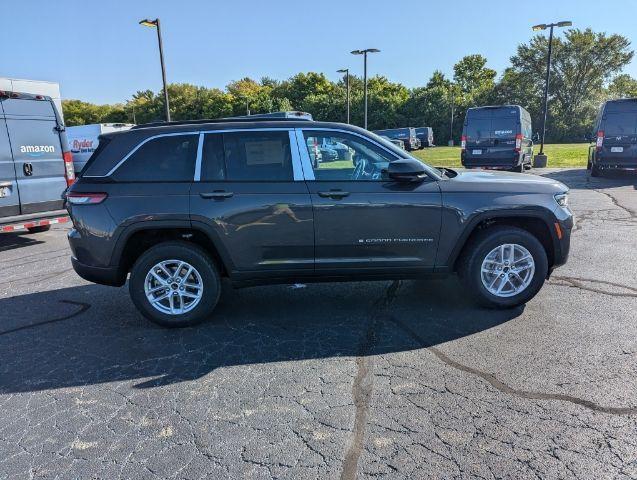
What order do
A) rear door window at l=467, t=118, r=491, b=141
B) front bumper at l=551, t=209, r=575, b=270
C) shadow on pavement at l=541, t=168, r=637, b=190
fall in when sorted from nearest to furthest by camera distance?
front bumper at l=551, t=209, r=575, b=270, shadow on pavement at l=541, t=168, r=637, b=190, rear door window at l=467, t=118, r=491, b=141

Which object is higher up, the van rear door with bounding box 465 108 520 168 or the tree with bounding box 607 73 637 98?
the tree with bounding box 607 73 637 98

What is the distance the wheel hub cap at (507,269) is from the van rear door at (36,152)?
7.17 metres

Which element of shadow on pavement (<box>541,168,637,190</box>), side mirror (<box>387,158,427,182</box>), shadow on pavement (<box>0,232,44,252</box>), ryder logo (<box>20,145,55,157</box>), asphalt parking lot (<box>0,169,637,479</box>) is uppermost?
ryder logo (<box>20,145,55,157</box>)

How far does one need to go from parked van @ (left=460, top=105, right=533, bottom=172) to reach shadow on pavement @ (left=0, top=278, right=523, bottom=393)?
470 inches

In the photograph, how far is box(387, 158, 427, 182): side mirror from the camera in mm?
4180

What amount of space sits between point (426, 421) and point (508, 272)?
216cm

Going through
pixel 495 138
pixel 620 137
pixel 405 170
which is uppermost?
pixel 495 138

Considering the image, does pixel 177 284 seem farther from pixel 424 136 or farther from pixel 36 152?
pixel 424 136

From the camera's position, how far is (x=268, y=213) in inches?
169

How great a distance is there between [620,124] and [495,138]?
358cm

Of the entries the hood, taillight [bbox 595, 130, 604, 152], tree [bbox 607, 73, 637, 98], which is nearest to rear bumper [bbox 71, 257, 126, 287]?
the hood

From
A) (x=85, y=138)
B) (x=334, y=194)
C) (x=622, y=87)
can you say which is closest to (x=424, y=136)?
(x=622, y=87)

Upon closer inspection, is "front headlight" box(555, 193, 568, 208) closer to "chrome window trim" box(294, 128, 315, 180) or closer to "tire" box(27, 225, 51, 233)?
"chrome window trim" box(294, 128, 315, 180)

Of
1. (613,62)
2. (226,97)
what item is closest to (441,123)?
(613,62)
